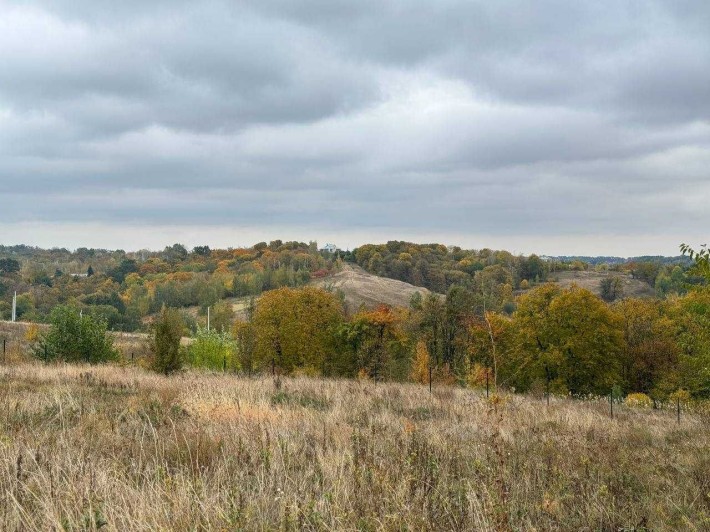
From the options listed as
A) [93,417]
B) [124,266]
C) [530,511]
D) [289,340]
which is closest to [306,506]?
[530,511]

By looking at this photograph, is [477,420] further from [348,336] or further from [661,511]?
[348,336]

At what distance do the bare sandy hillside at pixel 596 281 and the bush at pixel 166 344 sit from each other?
390ft

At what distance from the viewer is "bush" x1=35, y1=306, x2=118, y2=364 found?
26.5 metres

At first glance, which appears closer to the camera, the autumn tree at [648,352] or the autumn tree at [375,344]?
the autumn tree at [648,352]

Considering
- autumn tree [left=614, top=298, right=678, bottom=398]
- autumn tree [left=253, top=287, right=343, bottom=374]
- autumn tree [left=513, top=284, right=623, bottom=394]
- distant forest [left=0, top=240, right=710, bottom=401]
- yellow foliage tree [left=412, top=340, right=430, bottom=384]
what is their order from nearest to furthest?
1. distant forest [left=0, top=240, right=710, bottom=401]
2. autumn tree [left=513, top=284, right=623, bottom=394]
3. yellow foliage tree [left=412, top=340, right=430, bottom=384]
4. autumn tree [left=253, top=287, right=343, bottom=374]
5. autumn tree [left=614, top=298, right=678, bottom=398]

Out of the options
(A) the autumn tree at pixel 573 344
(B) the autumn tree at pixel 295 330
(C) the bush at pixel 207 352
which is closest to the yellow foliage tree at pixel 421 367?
(B) the autumn tree at pixel 295 330

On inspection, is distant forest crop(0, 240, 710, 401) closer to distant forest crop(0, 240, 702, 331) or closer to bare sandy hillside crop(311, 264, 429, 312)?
distant forest crop(0, 240, 702, 331)

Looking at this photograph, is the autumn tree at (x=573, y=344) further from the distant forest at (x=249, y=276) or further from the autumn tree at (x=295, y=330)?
the distant forest at (x=249, y=276)

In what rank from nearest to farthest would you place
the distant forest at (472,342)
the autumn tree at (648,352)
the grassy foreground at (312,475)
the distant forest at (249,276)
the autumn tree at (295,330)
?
the grassy foreground at (312,475) → the distant forest at (472,342) → the autumn tree at (295,330) → the autumn tree at (648,352) → the distant forest at (249,276)

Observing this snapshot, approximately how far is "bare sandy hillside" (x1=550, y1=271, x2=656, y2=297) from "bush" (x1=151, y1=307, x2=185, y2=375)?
390 ft

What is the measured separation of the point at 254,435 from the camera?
636cm

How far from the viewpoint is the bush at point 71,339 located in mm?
26516

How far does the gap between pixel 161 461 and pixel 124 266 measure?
187 meters

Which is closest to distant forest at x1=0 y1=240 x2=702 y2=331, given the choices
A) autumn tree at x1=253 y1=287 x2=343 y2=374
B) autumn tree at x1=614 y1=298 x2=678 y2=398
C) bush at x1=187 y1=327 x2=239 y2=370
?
autumn tree at x1=614 y1=298 x2=678 y2=398
